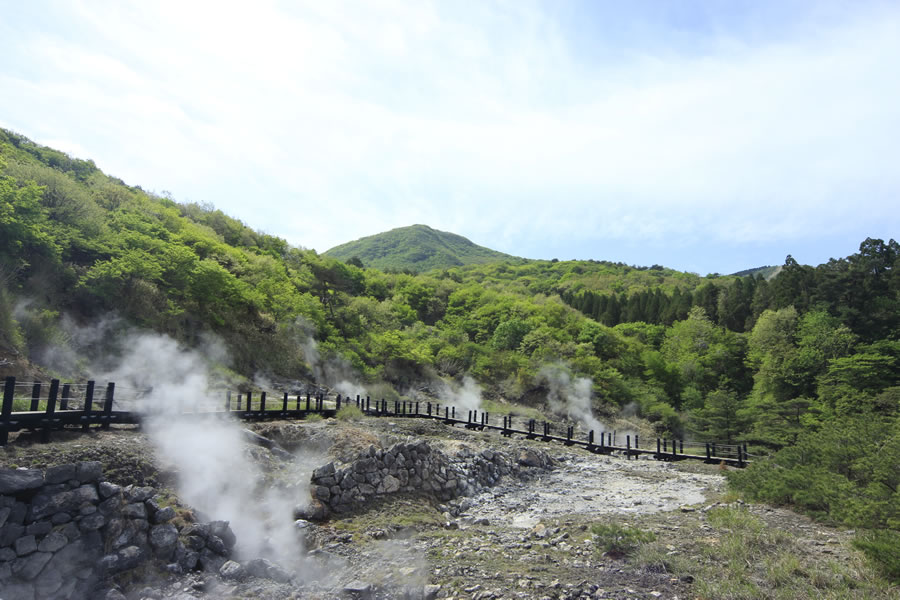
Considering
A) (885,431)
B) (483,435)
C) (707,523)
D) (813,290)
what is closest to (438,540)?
(707,523)

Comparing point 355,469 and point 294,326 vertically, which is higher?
point 294,326

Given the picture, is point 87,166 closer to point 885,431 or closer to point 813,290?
point 885,431

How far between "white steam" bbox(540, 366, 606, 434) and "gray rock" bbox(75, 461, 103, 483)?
1630 inches

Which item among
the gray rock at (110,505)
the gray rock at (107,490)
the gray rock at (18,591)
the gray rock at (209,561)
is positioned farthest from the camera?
the gray rock at (209,561)

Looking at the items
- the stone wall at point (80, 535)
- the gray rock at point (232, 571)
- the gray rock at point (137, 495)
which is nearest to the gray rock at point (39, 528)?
the stone wall at point (80, 535)

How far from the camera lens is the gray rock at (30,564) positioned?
6293 millimetres

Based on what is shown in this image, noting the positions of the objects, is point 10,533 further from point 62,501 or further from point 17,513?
point 62,501

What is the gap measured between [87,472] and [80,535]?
85 cm

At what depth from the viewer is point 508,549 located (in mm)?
8797

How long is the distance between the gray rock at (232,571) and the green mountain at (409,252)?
143 meters

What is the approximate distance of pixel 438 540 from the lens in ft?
30.6

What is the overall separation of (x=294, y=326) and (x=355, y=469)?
28.4 metres

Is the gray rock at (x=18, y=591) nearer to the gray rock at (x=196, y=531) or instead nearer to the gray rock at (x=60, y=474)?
the gray rock at (x=60, y=474)

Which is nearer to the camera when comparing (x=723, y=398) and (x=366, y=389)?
(x=723, y=398)
